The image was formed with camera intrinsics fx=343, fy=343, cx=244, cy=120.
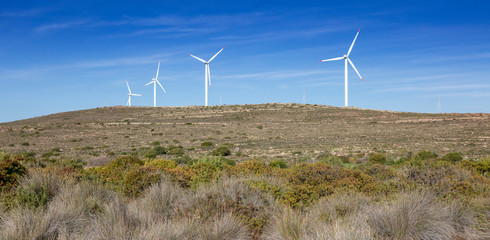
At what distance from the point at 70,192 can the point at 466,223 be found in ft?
31.3

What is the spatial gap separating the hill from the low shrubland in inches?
665

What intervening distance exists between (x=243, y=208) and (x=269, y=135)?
4566 centimetres

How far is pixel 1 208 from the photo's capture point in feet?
25.1

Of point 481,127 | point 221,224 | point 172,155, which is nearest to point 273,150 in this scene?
point 172,155

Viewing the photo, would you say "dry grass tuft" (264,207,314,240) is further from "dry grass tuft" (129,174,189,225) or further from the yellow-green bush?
the yellow-green bush

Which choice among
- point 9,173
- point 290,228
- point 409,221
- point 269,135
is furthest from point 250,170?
point 269,135

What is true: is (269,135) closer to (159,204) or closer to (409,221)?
(159,204)

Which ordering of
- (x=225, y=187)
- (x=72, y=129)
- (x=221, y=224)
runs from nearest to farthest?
1. (x=221, y=224)
2. (x=225, y=187)
3. (x=72, y=129)

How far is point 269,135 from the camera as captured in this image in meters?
53.4

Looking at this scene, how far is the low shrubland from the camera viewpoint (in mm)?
6473

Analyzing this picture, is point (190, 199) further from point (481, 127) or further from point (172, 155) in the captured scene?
point (481, 127)

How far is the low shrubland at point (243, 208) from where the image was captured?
21.2ft

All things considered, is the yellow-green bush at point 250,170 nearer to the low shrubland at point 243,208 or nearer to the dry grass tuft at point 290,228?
the low shrubland at point 243,208

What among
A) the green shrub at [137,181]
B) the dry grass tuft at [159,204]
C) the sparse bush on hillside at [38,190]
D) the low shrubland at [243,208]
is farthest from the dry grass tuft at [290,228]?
the sparse bush on hillside at [38,190]
